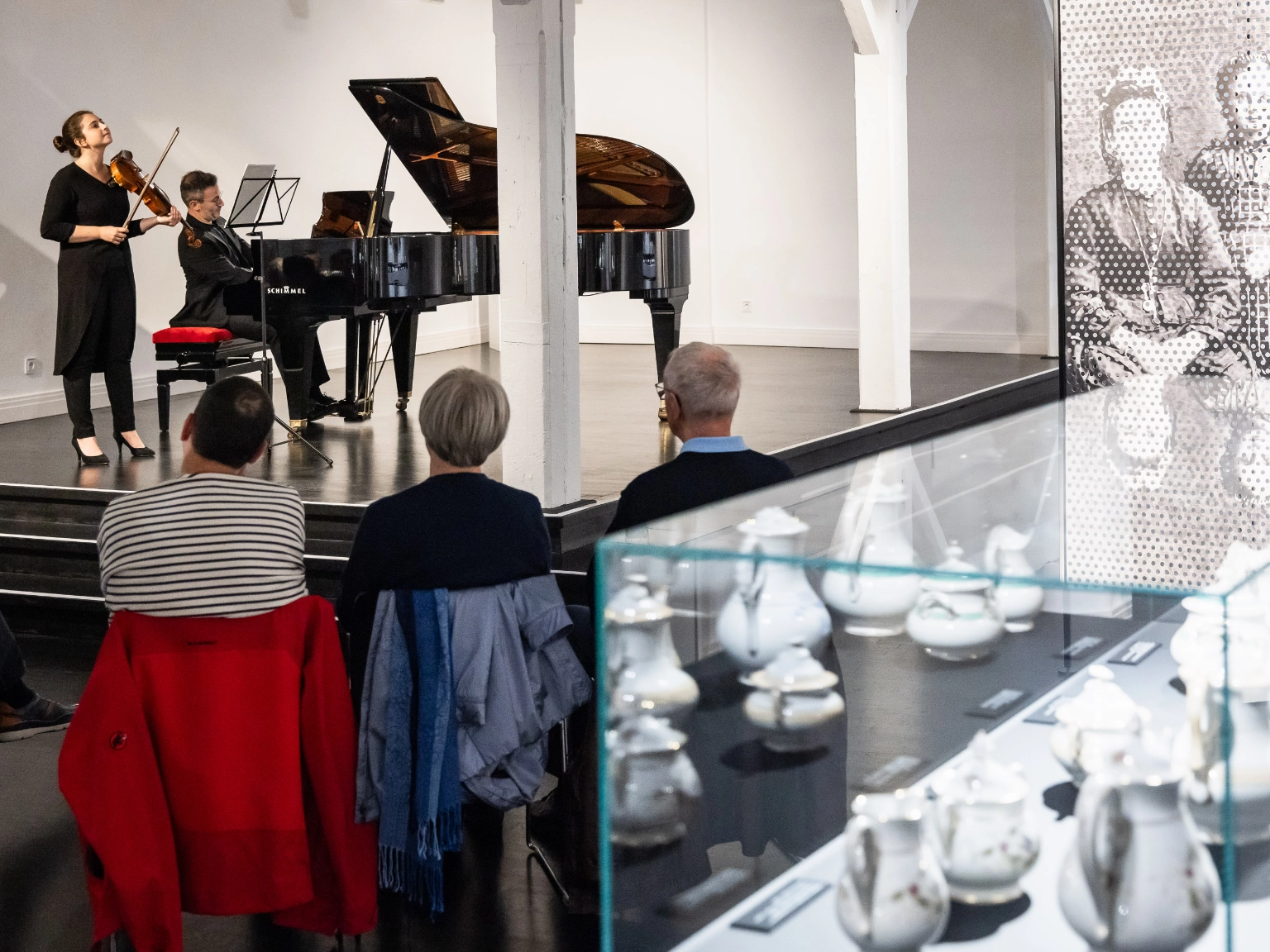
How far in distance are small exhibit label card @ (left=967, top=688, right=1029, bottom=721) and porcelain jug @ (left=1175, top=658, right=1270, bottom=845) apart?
149 millimetres

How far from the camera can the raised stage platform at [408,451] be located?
574cm

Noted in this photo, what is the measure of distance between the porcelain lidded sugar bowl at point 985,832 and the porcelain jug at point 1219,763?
0.14 metres

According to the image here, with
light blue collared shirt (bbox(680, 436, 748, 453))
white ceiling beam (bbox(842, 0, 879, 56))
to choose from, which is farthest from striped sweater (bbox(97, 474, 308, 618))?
white ceiling beam (bbox(842, 0, 879, 56))

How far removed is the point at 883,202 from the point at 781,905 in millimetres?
7690

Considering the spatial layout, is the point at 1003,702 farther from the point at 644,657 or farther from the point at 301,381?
the point at 301,381

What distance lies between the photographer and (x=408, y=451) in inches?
286

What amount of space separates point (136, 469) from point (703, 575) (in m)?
5.65

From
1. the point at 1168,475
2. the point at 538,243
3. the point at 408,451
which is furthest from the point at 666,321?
the point at 1168,475

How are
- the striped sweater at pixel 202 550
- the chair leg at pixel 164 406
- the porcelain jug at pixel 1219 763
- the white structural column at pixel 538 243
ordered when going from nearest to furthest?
1. the porcelain jug at pixel 1219 763
2. the striped sweater at pixel 202 550
3. the white structural column at pixel 538 243
4. the chair leg at pixel 164 406

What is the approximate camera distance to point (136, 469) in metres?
6.67

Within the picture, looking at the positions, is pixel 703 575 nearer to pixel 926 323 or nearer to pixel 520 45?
pixel 520 45

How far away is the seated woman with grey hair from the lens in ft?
9.63

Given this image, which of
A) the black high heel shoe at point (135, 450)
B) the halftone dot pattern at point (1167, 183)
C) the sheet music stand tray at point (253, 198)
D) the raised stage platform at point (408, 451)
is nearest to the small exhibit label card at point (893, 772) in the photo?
the halftone dot pattern at point (1167, 183)

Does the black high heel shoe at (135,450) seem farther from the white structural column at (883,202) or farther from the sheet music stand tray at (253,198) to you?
the white structural column at (883,202)
